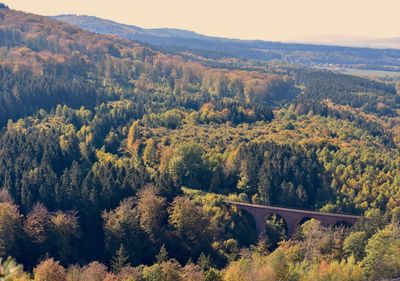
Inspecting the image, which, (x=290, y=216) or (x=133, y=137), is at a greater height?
(x=133, y=137)

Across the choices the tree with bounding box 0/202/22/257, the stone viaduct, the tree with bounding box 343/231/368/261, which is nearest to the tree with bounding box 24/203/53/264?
the tree with bounding box 0/202/22/257

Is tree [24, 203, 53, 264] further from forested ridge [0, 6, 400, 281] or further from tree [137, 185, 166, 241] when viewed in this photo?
tree [137, 185, 166, 241]

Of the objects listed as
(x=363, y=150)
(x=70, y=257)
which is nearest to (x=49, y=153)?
(x=70, y=257)

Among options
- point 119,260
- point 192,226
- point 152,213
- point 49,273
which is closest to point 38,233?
point 119,260

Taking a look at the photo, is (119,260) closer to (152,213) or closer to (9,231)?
(152,213)

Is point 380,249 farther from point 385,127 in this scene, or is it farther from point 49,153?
point 385,127

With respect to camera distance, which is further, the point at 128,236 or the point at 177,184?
the point at 177,184
